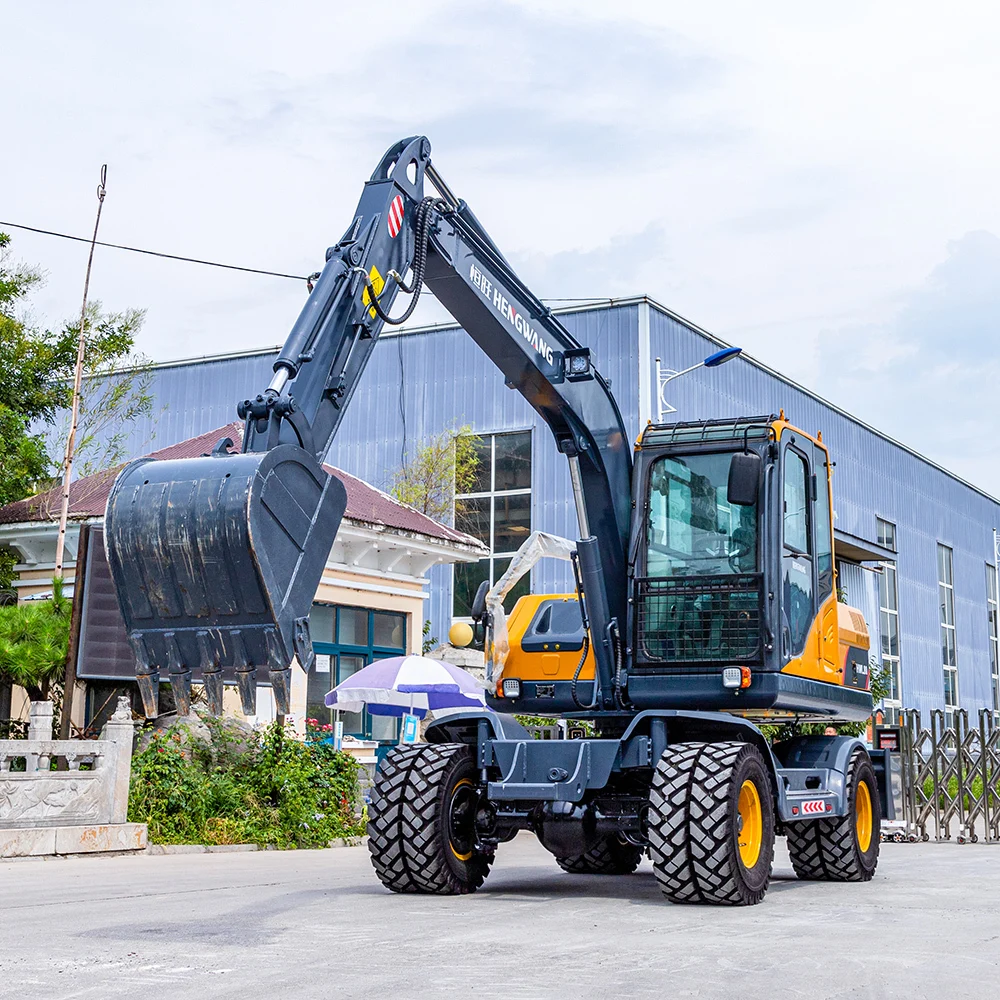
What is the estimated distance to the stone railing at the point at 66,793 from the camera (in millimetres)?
15281

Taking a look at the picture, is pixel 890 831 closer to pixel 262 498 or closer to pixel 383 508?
pixel 383 508

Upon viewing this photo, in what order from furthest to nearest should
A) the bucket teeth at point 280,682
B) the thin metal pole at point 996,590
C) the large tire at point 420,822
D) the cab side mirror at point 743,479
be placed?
the thin metal pole at point 996,590 → the cab side mirror at point 743,479 → the large tire at point 420,822 → the bucket teeth at point 280,682

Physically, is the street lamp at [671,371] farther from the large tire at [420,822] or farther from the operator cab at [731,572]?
the large tire at [420,822]

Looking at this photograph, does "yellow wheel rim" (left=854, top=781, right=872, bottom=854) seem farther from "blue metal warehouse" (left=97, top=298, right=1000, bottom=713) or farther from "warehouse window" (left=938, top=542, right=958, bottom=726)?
"warehouse window" (left=938, top=542, right=958, bottom=726)

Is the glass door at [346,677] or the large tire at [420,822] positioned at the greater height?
the glass door at [346,677]

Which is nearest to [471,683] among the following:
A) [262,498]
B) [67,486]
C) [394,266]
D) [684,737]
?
[67,486]

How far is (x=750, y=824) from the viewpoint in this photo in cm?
1046

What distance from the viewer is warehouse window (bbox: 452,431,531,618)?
35.3m

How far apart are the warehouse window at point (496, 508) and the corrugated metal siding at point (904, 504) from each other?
4271 mm

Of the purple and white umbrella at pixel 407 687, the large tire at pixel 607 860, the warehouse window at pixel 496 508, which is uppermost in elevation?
the warehouse window at pixel 496 508

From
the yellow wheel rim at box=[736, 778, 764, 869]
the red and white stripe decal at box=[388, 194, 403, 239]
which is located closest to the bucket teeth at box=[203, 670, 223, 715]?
the red and white stripe decal at box=[388, 194, 403, 239]

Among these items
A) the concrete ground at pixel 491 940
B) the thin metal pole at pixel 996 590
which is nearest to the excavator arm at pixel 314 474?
the concrete ground at pixel 491 940

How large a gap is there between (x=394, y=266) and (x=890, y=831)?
561 inches

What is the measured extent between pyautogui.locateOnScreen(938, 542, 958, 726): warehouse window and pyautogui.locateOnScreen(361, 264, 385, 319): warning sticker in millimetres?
42985
